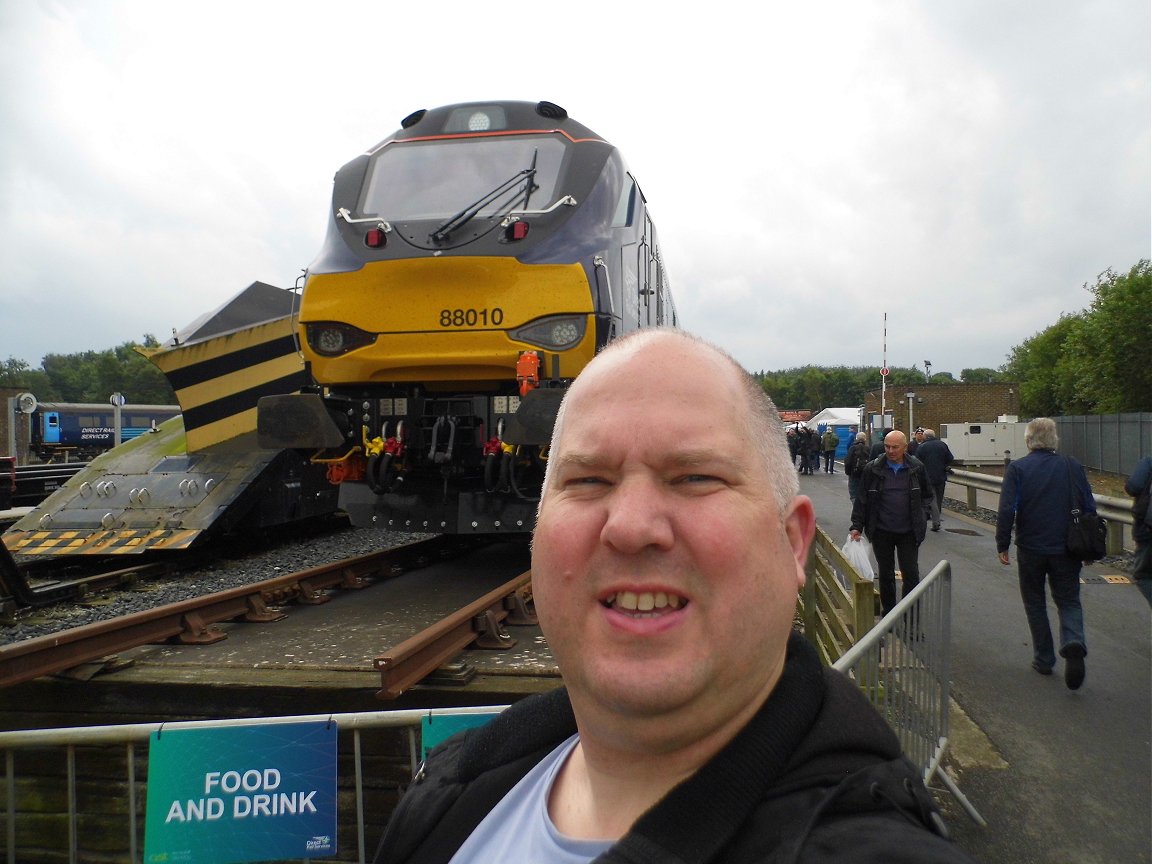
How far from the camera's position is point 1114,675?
584cm

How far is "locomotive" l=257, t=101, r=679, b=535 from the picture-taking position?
6.25 metres

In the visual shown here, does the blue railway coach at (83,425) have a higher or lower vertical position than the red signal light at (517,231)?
lower

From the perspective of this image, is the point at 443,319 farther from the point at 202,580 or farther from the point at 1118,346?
the point at 1118,346

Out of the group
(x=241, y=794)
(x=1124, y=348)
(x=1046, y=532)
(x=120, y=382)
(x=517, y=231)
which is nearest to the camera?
(x=241, y=794)

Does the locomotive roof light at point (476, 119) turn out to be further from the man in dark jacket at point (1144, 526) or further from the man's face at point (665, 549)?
the man's face at point (665, 549)

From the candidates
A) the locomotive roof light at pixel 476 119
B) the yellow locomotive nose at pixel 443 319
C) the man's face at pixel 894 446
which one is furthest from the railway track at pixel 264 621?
the locomotive roof light at pixel 476 119

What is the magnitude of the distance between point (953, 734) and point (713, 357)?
173 inches

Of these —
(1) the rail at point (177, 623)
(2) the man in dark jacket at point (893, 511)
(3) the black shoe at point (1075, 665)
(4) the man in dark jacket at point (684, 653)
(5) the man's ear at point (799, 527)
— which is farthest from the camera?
(2) the man in dark jacket at point (893, 511)

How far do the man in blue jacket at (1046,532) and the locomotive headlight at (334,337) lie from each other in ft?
16.8

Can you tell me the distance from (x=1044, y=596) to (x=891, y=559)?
1.74 meters

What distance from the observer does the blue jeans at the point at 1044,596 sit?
5.81 metres

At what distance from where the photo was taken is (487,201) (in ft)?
21.6

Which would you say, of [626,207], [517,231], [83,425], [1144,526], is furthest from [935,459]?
[83,425]

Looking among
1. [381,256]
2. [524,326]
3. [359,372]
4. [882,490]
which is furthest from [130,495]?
[882,490]
